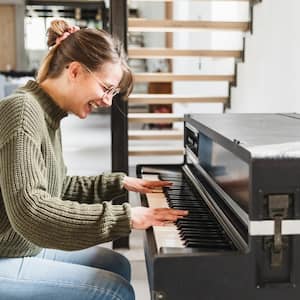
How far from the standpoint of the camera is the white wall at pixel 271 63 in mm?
2576

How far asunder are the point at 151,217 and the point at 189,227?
0.09 m

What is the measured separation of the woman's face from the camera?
136 centimetres

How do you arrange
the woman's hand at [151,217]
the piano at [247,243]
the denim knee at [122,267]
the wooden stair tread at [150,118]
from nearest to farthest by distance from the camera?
the piano at [247,243], the woman's hand at [151,217], the denim knee at [122,267], the wooden stair tread at [150,118]

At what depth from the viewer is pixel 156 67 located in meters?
9.90

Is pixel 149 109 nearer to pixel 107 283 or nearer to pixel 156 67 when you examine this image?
pixel 156 67

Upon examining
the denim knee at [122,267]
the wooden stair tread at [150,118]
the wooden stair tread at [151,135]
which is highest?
the wooden stair tread at [150,118]

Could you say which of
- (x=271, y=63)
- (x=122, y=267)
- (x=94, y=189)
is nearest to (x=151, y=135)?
(x=271, y=63)

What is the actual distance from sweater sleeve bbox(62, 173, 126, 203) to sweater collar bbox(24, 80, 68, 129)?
0.34 meters

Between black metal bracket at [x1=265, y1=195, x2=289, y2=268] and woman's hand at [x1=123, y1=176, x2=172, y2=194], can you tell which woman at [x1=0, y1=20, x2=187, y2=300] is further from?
black metal bracket at [x1=265, y1=195, x2=289, y2=268]

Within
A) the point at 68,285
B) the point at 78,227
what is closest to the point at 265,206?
the point at 78,227

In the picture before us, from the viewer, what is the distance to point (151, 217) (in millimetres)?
1233

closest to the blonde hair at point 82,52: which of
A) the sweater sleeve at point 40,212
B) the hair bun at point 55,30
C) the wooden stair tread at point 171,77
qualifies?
the hair bun at point 55,30

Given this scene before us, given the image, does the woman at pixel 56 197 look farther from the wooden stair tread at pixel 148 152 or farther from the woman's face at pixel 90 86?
the wooden stair tread at pixel 148 152

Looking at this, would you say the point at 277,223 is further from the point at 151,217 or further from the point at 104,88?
the point at 104,88
